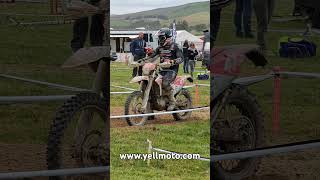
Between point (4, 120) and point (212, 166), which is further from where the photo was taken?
point (4, 120)

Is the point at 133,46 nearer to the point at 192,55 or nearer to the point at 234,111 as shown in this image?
the point at 192,55

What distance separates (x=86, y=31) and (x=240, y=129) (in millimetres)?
1049

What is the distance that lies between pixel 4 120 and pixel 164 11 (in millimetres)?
1153

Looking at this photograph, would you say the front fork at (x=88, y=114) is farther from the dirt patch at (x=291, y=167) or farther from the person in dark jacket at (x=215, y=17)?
the dirt patch at (x=291, y=167)

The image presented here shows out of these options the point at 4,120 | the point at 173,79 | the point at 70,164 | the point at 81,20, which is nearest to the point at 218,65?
the point at 173,79

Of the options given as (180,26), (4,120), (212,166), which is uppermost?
(180,26)

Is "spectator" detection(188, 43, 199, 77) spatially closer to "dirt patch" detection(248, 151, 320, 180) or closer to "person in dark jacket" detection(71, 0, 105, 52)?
"person in dark jacket" detection(71, 0, 105, 52)

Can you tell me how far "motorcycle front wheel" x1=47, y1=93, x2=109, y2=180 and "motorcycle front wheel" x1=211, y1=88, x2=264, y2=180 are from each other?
638mm

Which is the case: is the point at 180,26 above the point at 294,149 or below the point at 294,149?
above

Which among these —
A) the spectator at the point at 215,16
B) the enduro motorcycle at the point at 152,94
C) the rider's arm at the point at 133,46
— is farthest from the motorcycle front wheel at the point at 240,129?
the rider's arm at the point at 133,46

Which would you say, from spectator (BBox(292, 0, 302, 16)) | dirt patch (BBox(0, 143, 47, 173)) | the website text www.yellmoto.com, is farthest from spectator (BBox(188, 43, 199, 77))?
dirt patch (BBox(0, 143, 47, 173))

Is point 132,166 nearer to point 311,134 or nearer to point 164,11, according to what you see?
point 164,11

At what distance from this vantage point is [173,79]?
2.63m

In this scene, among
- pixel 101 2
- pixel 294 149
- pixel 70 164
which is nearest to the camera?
pixel 101 2
